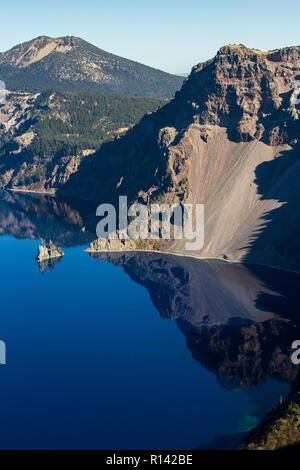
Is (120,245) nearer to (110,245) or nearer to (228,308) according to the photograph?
(110,245)

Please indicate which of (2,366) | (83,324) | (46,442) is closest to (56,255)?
(83,324)

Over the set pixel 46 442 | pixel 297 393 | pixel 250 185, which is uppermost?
pixel 250 185

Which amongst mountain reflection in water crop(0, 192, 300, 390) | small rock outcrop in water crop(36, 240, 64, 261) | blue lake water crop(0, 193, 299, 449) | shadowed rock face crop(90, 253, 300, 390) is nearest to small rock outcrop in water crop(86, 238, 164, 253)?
mountain reflection in water crop(0, 192, 300, 390)

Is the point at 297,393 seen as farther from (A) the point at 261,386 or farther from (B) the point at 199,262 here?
(B) the point at 199,262

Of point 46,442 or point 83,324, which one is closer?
point 46,442

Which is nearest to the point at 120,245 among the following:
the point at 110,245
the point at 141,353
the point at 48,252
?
the point at 110,245

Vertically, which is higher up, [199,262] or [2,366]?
[199,262]

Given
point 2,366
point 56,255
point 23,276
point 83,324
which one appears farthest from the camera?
point 56,255
